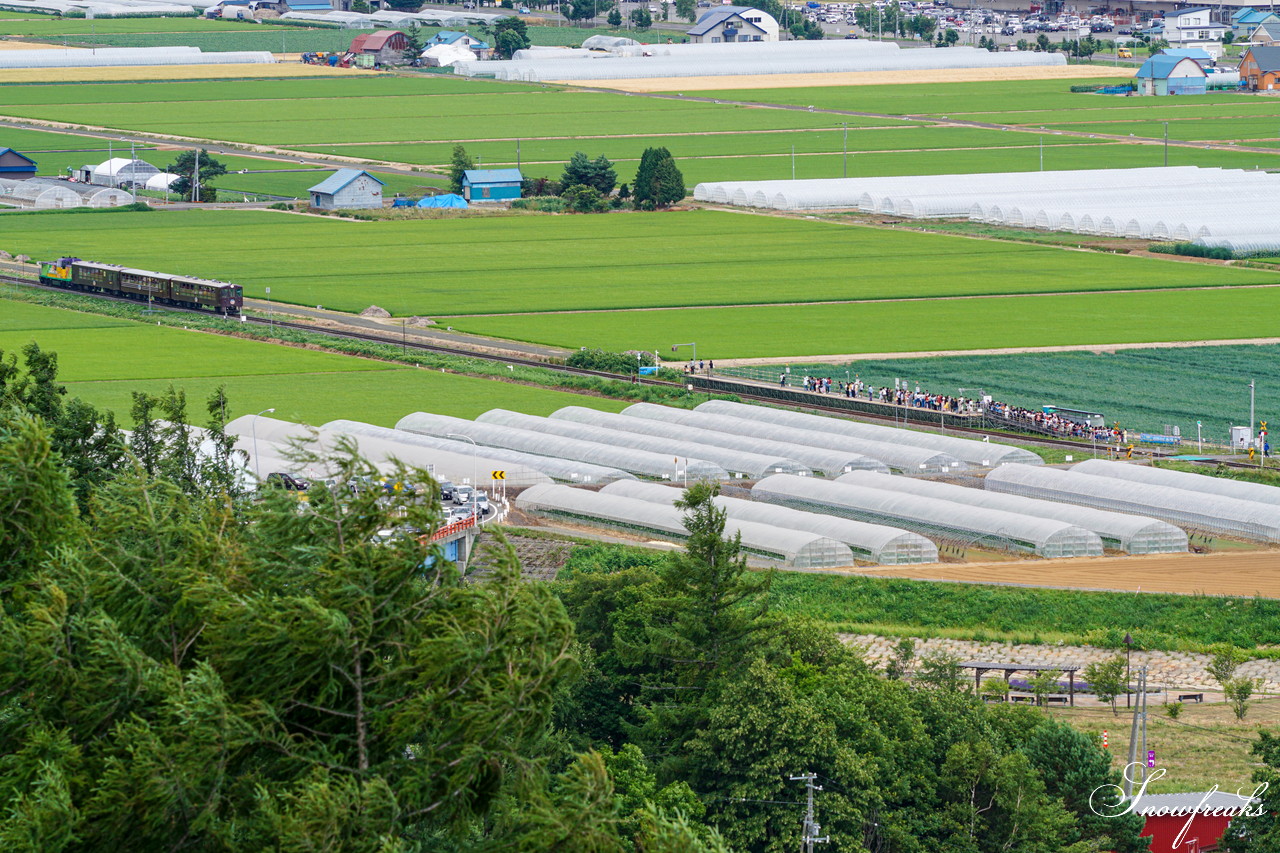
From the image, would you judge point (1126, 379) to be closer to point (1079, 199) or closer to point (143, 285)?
point (143, 285)

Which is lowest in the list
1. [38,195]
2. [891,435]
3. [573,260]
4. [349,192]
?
[891,435]

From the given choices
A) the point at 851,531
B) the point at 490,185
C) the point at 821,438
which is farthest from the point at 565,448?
the point at 490,185

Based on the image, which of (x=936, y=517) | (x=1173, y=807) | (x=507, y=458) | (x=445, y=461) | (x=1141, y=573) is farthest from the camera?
(x=507, y=458)

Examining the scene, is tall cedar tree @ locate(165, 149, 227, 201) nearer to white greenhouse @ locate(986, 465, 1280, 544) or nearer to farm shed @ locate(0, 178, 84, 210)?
farm shed @ locate(0, 178, 84, 210)

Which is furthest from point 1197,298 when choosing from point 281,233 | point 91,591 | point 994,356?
point 91,591

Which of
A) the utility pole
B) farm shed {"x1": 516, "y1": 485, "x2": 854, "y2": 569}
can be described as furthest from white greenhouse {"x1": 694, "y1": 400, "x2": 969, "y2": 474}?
the utility pole
